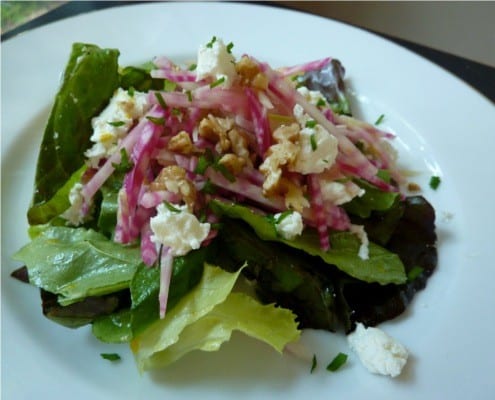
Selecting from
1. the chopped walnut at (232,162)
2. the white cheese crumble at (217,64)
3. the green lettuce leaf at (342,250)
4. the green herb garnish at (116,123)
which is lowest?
the green lettuce leaf at (342,250)

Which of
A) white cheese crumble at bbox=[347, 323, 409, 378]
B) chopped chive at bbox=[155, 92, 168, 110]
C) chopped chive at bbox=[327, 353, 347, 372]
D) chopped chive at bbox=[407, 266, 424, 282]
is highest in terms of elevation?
chopped chive at bbox=[155, 92, 168, 110]

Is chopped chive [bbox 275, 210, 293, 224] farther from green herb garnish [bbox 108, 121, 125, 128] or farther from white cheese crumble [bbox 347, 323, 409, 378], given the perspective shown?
green herb garnish [bbox 108, 121, 125, 128]

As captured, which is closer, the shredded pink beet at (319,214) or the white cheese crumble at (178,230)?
the white cheese crumble at (178,230)

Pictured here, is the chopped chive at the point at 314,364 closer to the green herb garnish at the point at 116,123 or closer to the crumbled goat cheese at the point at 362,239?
the crumbled goat cheese at the point at 362,239

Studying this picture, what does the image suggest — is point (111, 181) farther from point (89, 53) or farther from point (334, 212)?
point (334, 212)

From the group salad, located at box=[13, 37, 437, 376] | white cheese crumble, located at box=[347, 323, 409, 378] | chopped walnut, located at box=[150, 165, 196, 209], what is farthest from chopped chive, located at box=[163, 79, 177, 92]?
white cheese crumble, located at box=[347, 323, 409, 378]

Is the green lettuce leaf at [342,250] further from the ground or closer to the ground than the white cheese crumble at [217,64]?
closer to the ground

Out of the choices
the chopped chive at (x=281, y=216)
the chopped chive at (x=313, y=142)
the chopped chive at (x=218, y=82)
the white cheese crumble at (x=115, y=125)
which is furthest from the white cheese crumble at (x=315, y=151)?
the white cheese crumble at (x=115, y=125)
